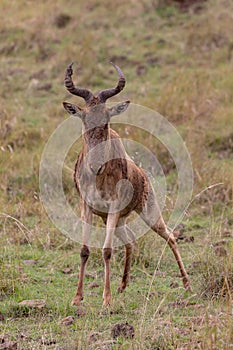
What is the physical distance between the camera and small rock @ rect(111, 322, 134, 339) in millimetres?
5176

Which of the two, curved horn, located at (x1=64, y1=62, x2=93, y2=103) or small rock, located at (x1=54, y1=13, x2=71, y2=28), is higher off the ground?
small rock, located at (x1=54, y1=13, x2=71, y2=28)

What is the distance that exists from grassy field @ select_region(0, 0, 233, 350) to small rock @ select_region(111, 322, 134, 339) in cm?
1

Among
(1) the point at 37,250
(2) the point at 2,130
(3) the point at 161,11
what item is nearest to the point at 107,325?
(1) the point at 37,250

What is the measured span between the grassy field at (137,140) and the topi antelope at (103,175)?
1.34ft

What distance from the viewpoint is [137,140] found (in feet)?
35.9

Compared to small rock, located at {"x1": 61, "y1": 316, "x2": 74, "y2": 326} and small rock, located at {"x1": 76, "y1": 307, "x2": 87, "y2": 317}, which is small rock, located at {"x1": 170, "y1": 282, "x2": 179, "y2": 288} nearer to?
small rock, located at {"x1": 76, "y1": 307, "x2": 87, "y2": 317}

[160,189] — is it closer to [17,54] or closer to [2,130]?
[2,130]

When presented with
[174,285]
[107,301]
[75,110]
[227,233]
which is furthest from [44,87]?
[107,301]

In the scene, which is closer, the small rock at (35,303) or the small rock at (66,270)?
the small rock at (35,303)

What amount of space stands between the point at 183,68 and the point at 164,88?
4.00 feet

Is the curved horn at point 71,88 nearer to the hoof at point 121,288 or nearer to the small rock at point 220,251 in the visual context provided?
the hoof at point 121,288

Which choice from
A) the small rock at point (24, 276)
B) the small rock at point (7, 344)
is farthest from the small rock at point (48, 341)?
the small rock at point (24, 276)

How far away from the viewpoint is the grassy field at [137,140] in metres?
5.54

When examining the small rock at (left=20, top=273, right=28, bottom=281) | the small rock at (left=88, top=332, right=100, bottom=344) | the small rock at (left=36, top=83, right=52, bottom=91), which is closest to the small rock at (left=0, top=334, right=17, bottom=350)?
the small rock at (left=88, top=332, right=100, bottom=344)
